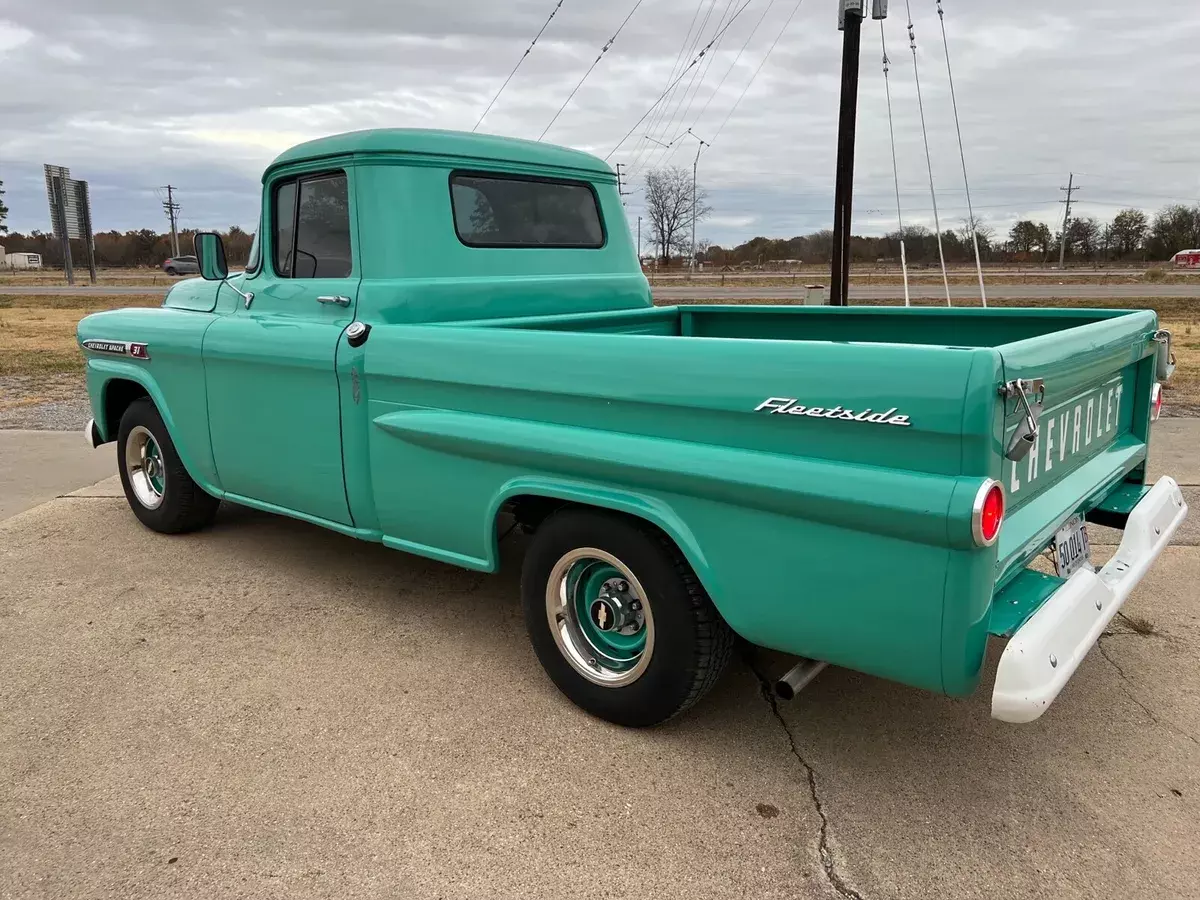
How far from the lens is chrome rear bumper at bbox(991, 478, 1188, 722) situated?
7.11 feet

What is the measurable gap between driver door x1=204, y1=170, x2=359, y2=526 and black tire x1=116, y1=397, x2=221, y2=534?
22.8 inches

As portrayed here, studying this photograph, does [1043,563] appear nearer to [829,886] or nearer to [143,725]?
[829,886]

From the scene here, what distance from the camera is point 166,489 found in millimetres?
4832

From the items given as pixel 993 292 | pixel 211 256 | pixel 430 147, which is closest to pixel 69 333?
pixel 211 256

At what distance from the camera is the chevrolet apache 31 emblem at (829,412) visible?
2.17m

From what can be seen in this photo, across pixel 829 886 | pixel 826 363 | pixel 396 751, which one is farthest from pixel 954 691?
pixel 396 751

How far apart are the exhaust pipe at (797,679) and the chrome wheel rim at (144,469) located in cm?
378

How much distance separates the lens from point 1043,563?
4449 mm

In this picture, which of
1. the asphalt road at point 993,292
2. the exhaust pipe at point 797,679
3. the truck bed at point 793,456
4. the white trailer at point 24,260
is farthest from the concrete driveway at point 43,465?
the white trailer at point 24,260

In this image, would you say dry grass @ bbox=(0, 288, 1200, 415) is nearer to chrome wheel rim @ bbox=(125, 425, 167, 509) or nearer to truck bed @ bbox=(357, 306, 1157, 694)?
truck bed @ bbox=(357, 306, 1157, 694)

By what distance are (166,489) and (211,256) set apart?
1.29m

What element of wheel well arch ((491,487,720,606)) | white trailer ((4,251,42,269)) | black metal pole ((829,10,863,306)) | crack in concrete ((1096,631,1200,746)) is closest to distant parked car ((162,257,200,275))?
wheel well arch ((491,487,720,606))

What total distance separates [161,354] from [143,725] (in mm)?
2114

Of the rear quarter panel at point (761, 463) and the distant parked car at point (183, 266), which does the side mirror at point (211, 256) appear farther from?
the rear quarter panel at point (761, 463)
